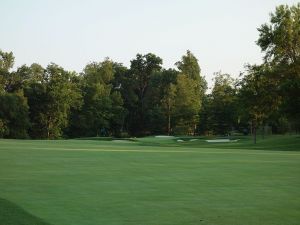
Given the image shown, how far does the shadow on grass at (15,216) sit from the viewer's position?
699 cm

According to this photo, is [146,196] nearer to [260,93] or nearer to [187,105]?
[260,93]

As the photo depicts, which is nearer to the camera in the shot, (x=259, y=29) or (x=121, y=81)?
(x=259, y=29)

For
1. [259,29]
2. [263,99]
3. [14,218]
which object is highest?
[259,29]

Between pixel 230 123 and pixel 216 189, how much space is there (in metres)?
66.1

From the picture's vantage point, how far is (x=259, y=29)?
4850cm

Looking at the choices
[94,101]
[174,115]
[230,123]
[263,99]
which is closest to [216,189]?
[263,99]

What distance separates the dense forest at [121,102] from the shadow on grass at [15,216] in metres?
45.0

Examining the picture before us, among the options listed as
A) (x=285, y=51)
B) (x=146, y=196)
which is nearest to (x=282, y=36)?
(x=285, y=51)

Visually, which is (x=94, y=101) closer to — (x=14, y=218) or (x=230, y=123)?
(x=230, y=123)

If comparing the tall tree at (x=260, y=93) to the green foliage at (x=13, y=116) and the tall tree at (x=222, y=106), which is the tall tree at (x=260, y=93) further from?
the green foliage at (x=13, y=116)

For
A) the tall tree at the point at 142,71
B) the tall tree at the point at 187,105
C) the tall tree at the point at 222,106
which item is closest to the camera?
the tall tree at the point at 222,106

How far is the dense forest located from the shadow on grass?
4503 cm

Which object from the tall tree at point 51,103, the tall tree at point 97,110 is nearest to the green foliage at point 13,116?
the tall tree at point 51,103

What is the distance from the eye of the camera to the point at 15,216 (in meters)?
7.38
